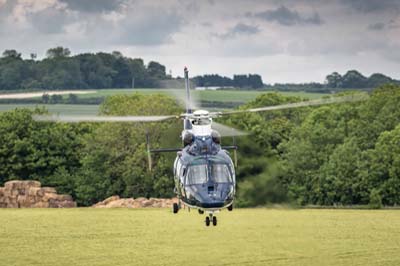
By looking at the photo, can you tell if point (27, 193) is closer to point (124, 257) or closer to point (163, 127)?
point (163, 127)

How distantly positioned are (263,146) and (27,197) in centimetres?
1874

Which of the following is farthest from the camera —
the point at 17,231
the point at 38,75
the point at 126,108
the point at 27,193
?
the point at 38,75

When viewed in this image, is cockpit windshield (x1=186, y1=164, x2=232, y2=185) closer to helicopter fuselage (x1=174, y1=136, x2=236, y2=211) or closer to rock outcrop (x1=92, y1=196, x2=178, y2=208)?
helicopter fuselage (x1=174, y1=136, x2=236, y2=211)

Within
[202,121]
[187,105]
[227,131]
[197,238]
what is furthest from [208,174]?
[197,238]

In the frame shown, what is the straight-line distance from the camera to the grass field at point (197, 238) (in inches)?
2040

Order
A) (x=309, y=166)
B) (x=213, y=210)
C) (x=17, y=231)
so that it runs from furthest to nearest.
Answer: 1. (x=309, y=166)
2. (x=17, y=231)
3. (x=213, y=210)

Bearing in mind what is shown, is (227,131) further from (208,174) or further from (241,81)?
(241,81)

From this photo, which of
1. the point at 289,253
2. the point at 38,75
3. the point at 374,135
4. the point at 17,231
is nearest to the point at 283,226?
the point at 289,253

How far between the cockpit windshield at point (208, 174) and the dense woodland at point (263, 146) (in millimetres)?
50921

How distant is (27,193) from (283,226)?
97.4ft

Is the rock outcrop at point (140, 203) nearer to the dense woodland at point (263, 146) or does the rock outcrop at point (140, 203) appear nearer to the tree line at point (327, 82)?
Result: the dense woodland at point (263, 146)

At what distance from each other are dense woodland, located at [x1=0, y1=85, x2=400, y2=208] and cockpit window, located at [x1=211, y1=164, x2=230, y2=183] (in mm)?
50951

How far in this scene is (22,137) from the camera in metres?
99.2

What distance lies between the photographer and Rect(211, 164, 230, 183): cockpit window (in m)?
34.6
